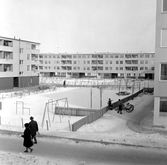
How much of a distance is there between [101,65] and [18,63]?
39631 mm

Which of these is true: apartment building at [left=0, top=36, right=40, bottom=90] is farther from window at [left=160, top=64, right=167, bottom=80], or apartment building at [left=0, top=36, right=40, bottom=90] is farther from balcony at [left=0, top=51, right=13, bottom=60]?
window at [left=160, top=64, right=167, bottom=80]

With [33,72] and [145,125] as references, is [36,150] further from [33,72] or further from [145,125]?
[33,72]

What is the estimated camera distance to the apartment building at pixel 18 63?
40156 mm

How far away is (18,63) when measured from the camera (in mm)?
43625

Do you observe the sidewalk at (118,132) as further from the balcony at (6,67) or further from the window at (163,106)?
the balcony at (6,67)

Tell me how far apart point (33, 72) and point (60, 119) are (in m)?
31.0

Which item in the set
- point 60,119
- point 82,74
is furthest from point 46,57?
point 60,119

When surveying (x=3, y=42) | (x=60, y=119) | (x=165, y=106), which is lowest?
(x=60, y=119)

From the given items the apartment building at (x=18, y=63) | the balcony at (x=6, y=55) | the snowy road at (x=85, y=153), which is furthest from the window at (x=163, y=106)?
the balcony at (x=6, y=55)

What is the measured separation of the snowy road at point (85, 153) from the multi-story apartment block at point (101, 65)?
203 ft

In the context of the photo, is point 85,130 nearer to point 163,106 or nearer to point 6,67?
point 163,106

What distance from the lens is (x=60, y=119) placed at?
18.6 m

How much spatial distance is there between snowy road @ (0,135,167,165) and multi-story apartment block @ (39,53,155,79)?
6173 centimetres

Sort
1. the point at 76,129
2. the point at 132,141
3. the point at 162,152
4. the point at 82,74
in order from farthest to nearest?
the point at 82,74, the point at 76,129, the point at 132,141, the point at 162,152
